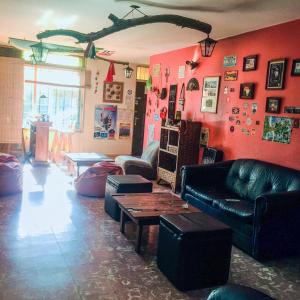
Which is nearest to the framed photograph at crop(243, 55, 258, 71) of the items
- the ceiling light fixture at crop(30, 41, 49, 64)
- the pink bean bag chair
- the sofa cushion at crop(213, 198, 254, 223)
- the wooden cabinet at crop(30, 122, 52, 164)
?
the sofa cushion at crop(213, 198, 254, 223)

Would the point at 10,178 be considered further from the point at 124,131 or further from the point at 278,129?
the point at 124,131

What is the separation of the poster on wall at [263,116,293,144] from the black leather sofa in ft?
1.09

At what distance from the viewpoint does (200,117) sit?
5.65m

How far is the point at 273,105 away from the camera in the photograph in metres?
4.18

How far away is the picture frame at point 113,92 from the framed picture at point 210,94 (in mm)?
3468

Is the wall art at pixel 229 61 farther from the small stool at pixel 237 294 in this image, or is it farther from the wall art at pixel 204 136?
the small stool at pixel 237 294

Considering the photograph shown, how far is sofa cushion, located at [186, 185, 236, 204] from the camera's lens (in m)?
3.97

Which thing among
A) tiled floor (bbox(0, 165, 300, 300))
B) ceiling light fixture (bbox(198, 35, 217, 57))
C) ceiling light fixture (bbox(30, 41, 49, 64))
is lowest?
tiled floor (bbox(0, 165, 300, 300))

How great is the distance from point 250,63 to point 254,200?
191 cm

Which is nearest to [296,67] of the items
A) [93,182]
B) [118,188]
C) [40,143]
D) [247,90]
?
[247,90]

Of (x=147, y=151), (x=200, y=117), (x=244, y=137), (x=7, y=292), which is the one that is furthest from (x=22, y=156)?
(x=7, y=292)

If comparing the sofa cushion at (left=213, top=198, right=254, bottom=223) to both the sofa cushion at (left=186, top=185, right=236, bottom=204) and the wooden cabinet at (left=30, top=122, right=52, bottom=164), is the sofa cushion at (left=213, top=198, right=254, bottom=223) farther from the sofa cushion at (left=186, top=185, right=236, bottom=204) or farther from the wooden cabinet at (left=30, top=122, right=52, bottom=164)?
the wooden cabinet at (left=30, top=122, right=52, bottom=164)

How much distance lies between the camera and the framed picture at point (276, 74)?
4.07 metres

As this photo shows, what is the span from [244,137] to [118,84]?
15.2 ft
